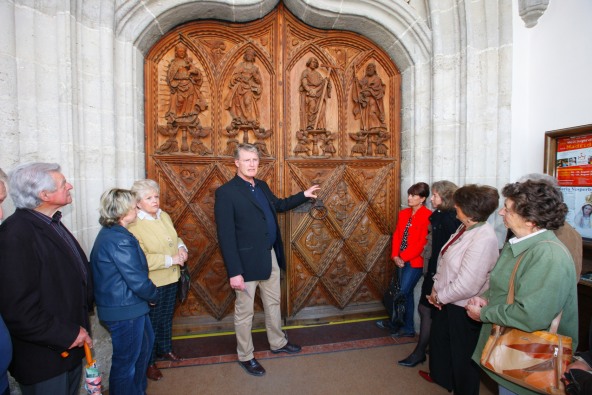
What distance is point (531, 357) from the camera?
1423mm

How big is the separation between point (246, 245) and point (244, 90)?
1.60 meters

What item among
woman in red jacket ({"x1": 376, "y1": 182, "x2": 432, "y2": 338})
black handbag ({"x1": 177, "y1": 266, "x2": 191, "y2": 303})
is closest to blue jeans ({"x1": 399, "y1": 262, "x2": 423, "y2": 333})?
woman in red jacket ({"x1": 376, "y1": 182, "x2": 432, "y2": 338})

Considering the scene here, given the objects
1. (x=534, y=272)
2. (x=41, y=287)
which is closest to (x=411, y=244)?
(x=534, y=272)

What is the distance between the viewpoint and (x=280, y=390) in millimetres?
2434

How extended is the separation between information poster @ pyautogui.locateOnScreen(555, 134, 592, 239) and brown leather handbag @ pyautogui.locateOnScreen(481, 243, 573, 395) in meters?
1.56

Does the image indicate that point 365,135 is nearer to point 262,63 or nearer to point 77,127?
point 262,63

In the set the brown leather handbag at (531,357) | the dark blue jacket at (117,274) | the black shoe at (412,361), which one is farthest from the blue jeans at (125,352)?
the black shoe at (412,361)

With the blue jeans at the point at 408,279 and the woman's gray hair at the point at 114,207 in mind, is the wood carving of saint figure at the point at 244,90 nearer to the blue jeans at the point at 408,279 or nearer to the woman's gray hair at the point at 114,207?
the woman's gray hair at the point at 114,207

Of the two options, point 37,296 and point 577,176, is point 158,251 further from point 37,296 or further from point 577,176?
point 577,176

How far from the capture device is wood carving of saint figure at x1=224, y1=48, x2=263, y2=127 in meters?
3.21

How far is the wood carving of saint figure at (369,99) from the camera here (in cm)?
346

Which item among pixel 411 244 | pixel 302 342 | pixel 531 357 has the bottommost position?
pixel 302 342

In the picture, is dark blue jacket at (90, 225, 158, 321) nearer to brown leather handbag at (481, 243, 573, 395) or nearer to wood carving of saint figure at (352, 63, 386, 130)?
brown leather handbag at (481, 243, 573, 395)

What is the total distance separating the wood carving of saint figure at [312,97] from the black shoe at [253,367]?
2.28 meters
